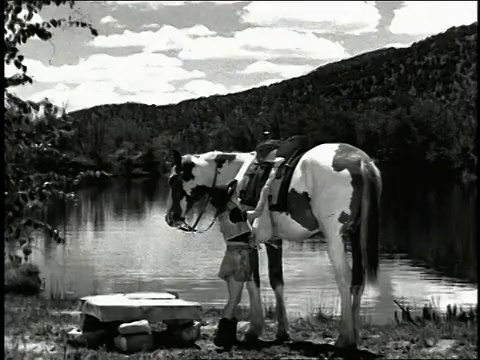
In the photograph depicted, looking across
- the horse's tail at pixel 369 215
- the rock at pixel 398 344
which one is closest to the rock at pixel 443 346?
the rock at pixel 398 344

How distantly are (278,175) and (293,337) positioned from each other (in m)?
1.46

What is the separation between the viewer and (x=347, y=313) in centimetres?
664

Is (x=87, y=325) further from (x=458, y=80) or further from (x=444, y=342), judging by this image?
(x=458, y=80)

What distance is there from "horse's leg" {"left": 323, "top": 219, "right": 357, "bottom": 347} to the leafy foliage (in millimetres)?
2150

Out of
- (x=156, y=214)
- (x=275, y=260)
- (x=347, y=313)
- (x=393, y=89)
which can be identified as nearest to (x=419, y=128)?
(x=393, y=89)

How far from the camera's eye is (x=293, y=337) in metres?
7.57

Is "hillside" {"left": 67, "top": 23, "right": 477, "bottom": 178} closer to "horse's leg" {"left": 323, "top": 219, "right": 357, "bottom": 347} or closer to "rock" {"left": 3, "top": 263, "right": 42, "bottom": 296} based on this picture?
"horse's leg" {"left": 323, "top": 219, "right": 357, "bottom": 347}

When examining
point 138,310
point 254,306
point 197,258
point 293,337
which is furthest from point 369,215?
point 197,258

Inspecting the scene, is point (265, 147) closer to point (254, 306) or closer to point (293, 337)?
point (254, 306)

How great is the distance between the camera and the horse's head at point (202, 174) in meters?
7.56

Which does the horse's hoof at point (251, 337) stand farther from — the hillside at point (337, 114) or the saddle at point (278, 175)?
the hillside at point (337, 114)

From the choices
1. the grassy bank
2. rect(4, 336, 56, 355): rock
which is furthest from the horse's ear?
rect(4, 336, 56, 355): rock

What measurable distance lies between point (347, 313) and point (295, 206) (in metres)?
0.90

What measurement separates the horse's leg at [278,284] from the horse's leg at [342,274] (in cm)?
81
